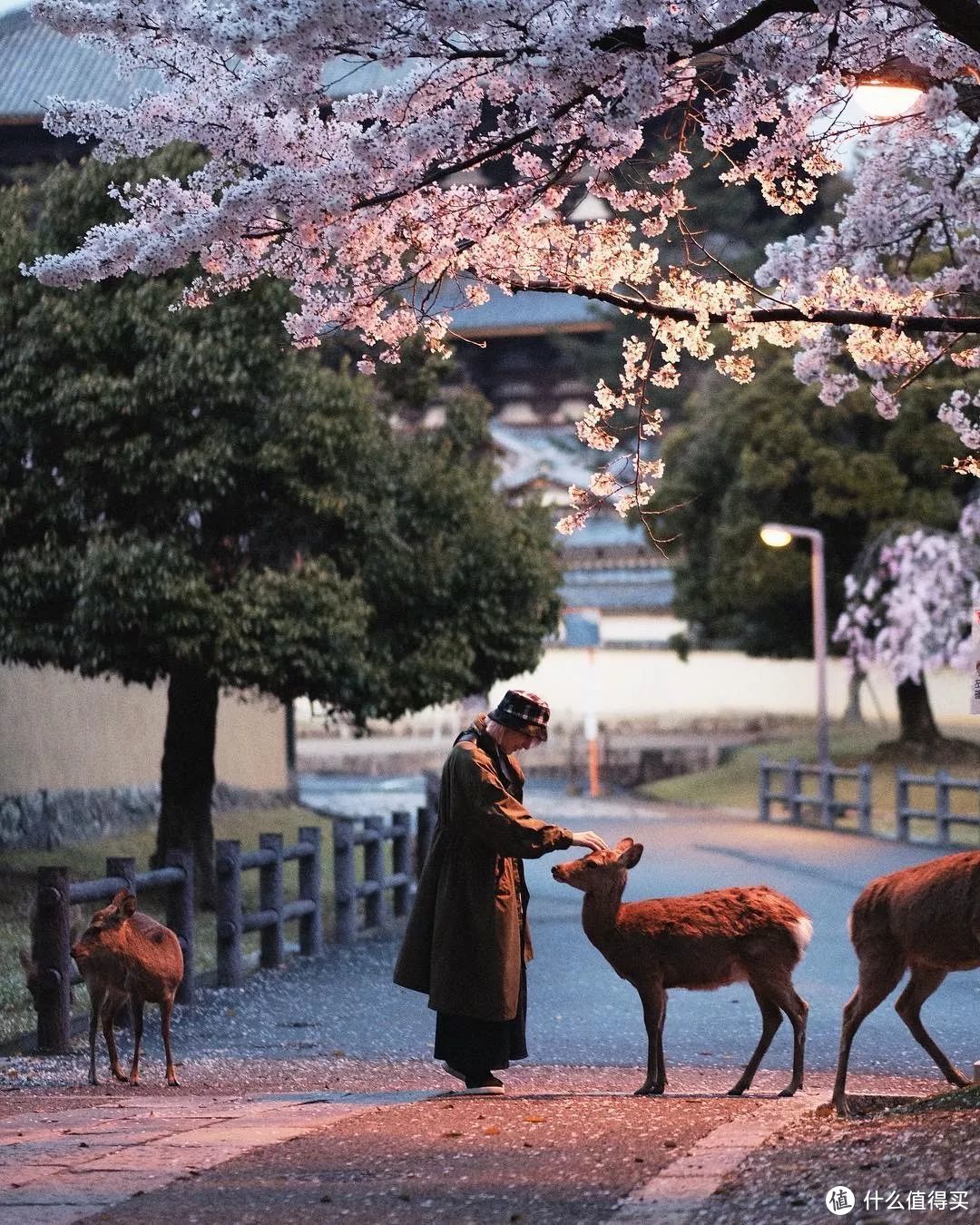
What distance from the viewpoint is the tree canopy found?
7102mm

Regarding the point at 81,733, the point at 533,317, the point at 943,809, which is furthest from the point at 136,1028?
the point at 533,317

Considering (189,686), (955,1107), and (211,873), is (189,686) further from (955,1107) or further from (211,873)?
(955,1107)

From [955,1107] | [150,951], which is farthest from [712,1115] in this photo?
[150,951]

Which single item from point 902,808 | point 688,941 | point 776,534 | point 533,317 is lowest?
point 902,808

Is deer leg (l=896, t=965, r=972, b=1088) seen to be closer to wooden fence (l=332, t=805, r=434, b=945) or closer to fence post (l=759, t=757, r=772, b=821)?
wooden fence (l=332, t=805, r=434, b=945)

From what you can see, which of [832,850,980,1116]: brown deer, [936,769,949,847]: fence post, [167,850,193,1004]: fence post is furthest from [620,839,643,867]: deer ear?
[936,769,949,847]: fence post

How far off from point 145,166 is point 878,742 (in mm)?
26063

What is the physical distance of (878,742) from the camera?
128 ft

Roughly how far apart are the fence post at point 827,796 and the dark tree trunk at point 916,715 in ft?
24.5

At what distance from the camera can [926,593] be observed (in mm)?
33062

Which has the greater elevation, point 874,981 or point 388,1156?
point 874,981

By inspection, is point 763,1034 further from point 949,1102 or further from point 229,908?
point 229,908

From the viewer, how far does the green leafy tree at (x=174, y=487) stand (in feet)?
51.0

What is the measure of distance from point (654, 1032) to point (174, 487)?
29.6 feet
